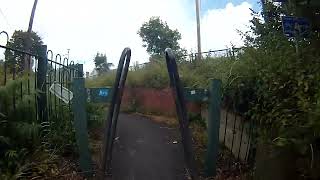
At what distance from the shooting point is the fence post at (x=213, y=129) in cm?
606

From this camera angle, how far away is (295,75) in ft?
16.4

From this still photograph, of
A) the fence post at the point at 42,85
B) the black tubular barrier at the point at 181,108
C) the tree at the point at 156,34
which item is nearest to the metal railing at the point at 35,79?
the fence post at the point at 42,85

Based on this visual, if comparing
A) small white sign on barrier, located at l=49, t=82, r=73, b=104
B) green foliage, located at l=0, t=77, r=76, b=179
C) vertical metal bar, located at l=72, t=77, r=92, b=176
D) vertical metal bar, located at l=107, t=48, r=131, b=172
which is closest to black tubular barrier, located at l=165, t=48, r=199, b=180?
vertical metal bar, located at l=107, t=48, r=131, b=172

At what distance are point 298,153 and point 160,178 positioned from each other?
7.27 ft

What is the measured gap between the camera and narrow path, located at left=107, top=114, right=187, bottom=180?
20.1ft

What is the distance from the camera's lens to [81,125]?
5.80 metres

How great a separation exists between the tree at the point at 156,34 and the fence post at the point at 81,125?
935 inches

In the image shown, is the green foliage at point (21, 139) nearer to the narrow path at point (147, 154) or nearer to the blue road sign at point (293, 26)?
the narrow path at point (147, 154)

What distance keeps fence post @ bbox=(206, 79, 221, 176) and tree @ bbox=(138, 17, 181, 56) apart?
23.4 m

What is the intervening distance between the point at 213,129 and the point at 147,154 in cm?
152

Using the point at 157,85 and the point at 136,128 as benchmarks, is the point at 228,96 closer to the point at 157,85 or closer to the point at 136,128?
the point at 136,128

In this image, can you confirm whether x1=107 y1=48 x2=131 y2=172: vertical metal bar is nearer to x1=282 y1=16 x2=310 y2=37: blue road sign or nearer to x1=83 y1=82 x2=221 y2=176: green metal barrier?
x1=83 y1=82 x2=221 y2=176: green metal barrier

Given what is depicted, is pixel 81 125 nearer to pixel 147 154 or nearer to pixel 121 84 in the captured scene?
pixel 121 84

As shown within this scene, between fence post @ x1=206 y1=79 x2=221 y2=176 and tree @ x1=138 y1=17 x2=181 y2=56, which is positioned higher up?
tree @ x1=138 y1=17 x2=181 y2=56
